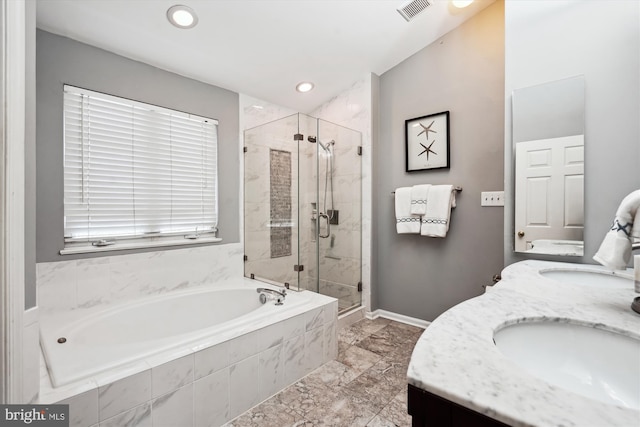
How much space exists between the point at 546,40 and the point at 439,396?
71.4 inches

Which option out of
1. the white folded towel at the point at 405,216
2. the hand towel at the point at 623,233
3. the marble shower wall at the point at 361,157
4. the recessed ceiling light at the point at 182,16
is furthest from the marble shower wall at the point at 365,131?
the hand towel at the point at 623,233

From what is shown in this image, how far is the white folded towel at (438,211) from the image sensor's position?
7.60ft

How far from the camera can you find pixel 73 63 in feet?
5.95

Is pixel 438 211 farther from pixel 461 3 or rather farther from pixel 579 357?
pixel 579 357

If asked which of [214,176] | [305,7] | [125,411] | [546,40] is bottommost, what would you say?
[125,411]

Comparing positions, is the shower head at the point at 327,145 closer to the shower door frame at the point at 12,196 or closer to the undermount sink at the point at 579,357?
the shower door frame at the point at 12,196

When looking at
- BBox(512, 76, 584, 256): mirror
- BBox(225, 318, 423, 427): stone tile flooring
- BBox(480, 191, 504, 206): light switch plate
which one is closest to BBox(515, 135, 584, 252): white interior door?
BBox(512, 76, 584, 256): mirror

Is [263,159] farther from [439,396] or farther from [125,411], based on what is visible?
[439,396]

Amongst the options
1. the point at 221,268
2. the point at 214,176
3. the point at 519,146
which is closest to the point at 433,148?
the point at 519,146

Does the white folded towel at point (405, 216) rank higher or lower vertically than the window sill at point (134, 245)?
higher

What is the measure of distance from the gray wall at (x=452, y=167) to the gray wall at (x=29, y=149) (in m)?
2.37

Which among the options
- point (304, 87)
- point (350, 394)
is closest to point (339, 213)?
point (304, 87)

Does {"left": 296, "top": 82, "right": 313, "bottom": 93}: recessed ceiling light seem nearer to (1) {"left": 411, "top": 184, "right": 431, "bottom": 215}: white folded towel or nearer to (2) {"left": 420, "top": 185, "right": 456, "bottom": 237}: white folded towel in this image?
(1) {"left": 411, "top": 184, "right": 431, "bottom": 215}: white folded towel

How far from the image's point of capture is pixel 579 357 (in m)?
0.71
